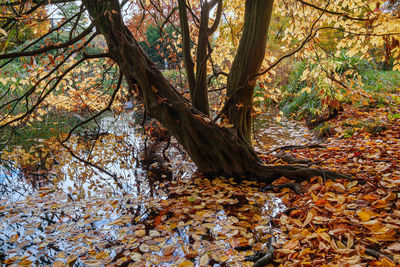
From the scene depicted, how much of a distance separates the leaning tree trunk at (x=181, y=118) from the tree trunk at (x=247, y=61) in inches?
11.4

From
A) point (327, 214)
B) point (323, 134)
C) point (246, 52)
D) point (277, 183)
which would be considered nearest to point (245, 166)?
point (277, 183)

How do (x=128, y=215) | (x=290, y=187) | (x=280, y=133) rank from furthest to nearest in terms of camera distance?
(x=280, y=133)
(x=290, y=187)
(x=128, y=215)

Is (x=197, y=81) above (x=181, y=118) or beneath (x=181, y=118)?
above

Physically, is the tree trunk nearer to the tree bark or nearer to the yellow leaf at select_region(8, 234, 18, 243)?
the tree bark

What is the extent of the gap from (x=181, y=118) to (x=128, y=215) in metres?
1.17

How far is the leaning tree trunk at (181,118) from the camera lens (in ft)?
8.59

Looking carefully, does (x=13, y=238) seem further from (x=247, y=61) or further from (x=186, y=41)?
(x=247, y=61)

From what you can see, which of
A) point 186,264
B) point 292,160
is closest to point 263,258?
point 186,264

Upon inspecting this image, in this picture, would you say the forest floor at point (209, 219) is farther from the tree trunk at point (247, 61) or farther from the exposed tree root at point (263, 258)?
the tree trunk at point (247, 61)

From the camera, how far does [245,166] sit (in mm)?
2908

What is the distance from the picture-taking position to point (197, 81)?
315 centimetres

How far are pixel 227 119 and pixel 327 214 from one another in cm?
153

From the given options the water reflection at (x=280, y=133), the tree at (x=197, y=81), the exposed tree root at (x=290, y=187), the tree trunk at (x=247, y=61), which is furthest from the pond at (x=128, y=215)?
the water reflection at (x=280, y=133)

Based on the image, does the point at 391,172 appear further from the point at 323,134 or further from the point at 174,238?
the point at 323,134
